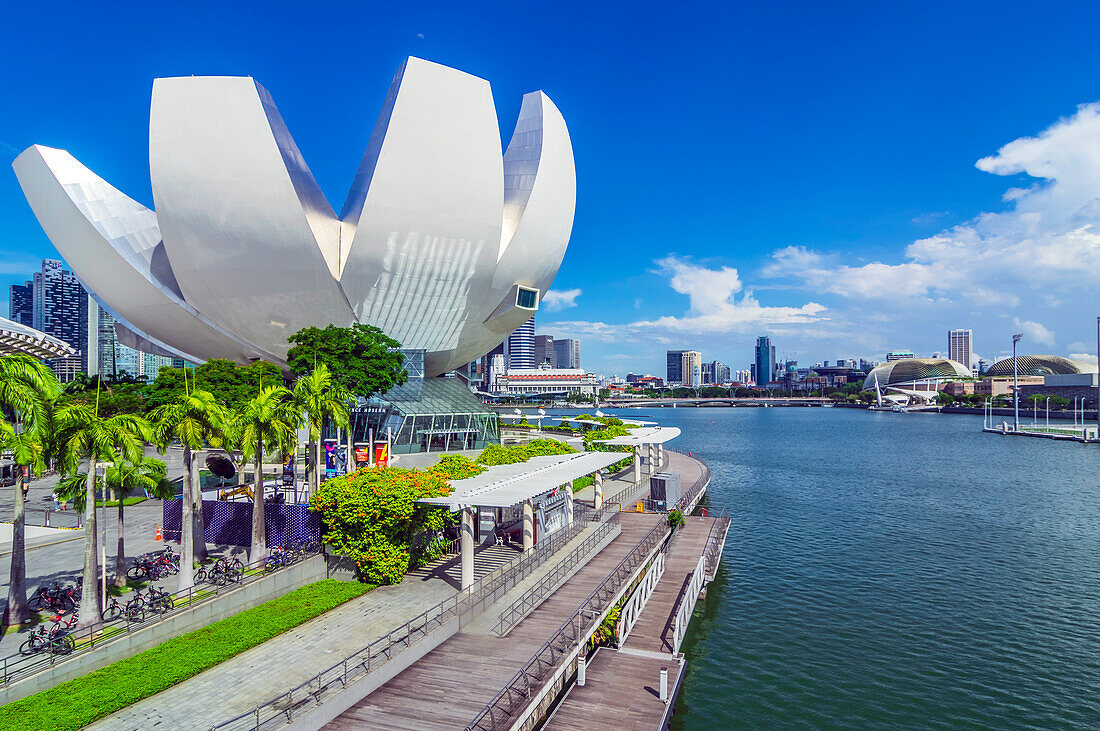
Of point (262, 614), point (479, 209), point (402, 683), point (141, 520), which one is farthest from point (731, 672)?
point (479, 209)

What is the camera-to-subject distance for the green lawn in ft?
35.0

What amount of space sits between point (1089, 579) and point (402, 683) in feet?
92.9

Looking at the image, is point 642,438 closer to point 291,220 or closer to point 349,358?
point 349,358

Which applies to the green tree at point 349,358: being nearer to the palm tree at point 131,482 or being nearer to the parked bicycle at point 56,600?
the palm tree at point 131,482

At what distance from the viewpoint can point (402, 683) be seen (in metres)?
12.7

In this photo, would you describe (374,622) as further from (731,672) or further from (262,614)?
(731,672)

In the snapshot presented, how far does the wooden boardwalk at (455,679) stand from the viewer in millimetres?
11359

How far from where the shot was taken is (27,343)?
42.2 m

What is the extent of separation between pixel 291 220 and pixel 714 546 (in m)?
31.0

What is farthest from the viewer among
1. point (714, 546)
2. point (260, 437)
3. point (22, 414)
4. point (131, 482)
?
point (714, 546)

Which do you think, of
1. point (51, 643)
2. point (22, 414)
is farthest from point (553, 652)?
point (22, 414)

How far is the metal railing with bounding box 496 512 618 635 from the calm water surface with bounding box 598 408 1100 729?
455 cm

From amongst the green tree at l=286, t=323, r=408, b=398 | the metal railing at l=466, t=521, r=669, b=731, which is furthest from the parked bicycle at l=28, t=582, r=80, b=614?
the green tree at l=286, t=323, r=408, b=398

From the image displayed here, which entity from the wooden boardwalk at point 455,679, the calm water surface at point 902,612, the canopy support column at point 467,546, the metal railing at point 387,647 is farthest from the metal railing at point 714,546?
the canopy support column at point 467,546
